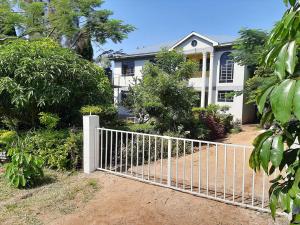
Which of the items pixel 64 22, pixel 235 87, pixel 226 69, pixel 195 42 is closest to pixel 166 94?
pixel 64 22

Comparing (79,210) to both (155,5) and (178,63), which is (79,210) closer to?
(178,63)

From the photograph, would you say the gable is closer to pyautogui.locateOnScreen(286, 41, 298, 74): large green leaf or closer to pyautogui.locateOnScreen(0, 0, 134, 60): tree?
pyautogui.locateOnScreen(0, 0, 134, 60): tree

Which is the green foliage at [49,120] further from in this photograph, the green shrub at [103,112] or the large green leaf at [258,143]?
the large green leaf at [258,143]

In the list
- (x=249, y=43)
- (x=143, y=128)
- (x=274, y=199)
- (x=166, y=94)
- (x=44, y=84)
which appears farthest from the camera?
(x=249, y=43)

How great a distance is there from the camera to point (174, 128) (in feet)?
36.7

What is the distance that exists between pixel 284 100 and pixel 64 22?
16251 millimetres

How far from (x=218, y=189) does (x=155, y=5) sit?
13.3m

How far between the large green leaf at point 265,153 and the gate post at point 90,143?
5.62 metres

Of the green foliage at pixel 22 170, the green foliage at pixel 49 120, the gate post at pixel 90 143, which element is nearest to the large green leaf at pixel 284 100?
the green foliage at pixel 22 170

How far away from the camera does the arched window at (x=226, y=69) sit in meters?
19.4

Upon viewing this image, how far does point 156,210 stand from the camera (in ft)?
15.4

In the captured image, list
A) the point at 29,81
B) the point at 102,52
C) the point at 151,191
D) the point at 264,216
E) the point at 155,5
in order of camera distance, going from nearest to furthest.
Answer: the point at 264,216, the point at 151,191, the point at 29,81, the point at 155,5, the point at 102,52

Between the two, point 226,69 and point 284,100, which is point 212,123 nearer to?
point 226,69

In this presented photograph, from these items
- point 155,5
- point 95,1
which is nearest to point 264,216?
point 155,5
